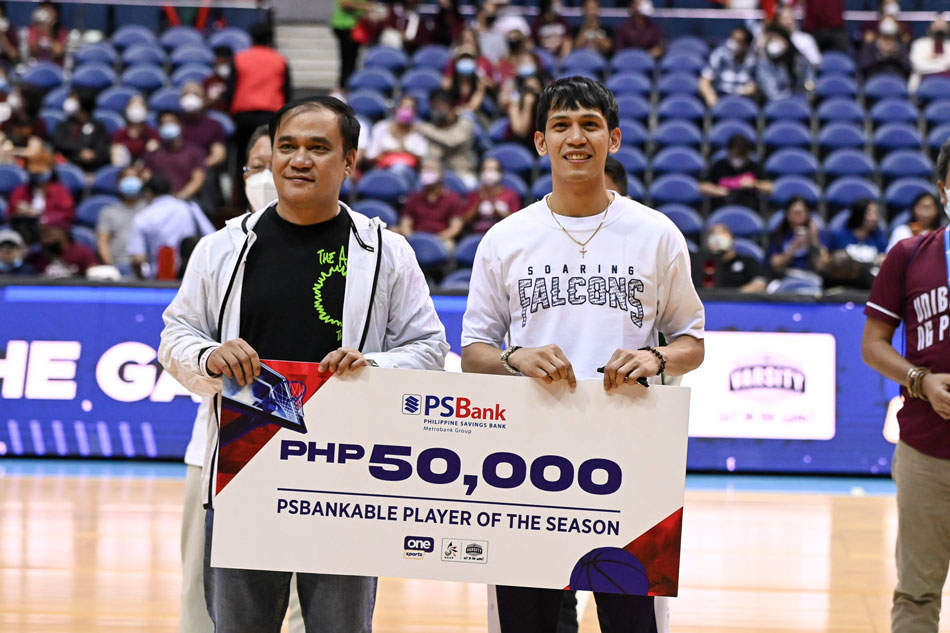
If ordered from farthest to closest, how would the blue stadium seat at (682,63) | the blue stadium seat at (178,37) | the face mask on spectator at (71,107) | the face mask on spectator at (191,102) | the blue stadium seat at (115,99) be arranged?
1. the blue stadium seat at (178,37)
2. the blue stadium seat at (682,63)
3. the blue stadium seat at (115,99)
4. the face mask on spectator at (71,107)
5. the face mask on spectator at (191,102)

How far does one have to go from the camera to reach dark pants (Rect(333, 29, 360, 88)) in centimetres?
1322

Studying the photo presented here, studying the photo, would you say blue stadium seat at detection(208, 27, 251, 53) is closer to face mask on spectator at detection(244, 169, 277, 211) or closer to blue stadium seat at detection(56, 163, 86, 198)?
blue stadium seat at detection(56, 163, 86, 198)

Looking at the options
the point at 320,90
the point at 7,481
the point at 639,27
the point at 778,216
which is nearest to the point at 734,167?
the point at 778,216

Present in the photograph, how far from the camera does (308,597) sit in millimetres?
2668

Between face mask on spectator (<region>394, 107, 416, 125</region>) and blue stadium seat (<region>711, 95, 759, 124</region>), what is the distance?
336cm

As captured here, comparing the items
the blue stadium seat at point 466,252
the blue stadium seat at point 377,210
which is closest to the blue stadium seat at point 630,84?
the blue stadium seat at point 377,210

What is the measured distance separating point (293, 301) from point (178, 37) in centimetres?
1211

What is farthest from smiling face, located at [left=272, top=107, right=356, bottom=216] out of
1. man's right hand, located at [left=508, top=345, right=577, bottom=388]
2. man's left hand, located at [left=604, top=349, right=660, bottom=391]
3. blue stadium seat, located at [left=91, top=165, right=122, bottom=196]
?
blue stadium seat, located at [left=91, top=165, right=122, bottom=196]

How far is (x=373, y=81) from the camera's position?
12.7 meters

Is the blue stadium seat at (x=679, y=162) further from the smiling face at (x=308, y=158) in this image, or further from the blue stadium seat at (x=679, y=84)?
the smiling face at (x=308, y=158)

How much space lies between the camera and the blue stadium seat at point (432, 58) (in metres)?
13.1

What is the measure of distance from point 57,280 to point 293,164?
213 inches

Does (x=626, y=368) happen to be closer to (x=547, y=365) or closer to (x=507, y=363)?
(x=547, y=365)

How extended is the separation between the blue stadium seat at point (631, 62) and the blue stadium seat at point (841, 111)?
6.59 ft
